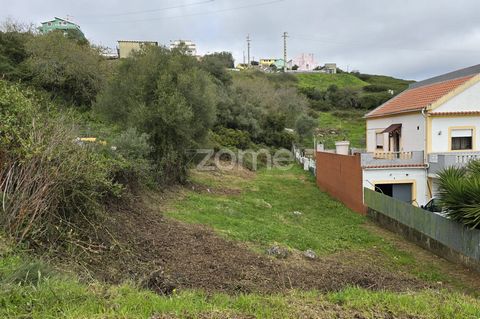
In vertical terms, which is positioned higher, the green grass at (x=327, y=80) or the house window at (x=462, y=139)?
the green grass at (x=327, y=80)

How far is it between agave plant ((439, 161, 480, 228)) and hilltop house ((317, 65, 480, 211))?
18.4 ft

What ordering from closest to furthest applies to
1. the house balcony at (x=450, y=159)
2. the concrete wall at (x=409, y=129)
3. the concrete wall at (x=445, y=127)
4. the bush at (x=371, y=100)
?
the house balcony at (x=450, y=159) → the concrete wall at (x=445, y=127) → the concrete wall at (x=409, y=129) → the bush at (x=371, y=100)

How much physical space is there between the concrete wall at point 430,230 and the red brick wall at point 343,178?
4.78ft

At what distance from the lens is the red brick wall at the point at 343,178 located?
55.9ft

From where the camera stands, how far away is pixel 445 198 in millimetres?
9898

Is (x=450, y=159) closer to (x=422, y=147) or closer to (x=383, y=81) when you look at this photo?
(x=422, y=147)

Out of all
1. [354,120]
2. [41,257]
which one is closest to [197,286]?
[41,257]

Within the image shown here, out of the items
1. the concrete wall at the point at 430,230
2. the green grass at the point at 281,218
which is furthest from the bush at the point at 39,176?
the concrete wall at the point at 430,230

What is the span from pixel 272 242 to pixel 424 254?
16.0ft

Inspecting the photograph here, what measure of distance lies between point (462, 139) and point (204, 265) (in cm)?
1650

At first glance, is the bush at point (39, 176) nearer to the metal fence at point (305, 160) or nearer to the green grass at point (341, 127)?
the metal fence at point (305, 160)

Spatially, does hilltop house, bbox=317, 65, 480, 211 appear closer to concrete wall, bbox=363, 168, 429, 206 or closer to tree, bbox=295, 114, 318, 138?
concrete wall, bbox=363, 168, 429, 206

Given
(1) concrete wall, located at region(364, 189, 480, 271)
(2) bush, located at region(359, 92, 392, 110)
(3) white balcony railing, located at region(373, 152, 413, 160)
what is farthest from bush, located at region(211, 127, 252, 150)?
(2) bush, located at region(359, 92, 392, 110)

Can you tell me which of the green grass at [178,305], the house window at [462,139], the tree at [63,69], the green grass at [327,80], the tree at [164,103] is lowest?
the green grass at [178,305]
